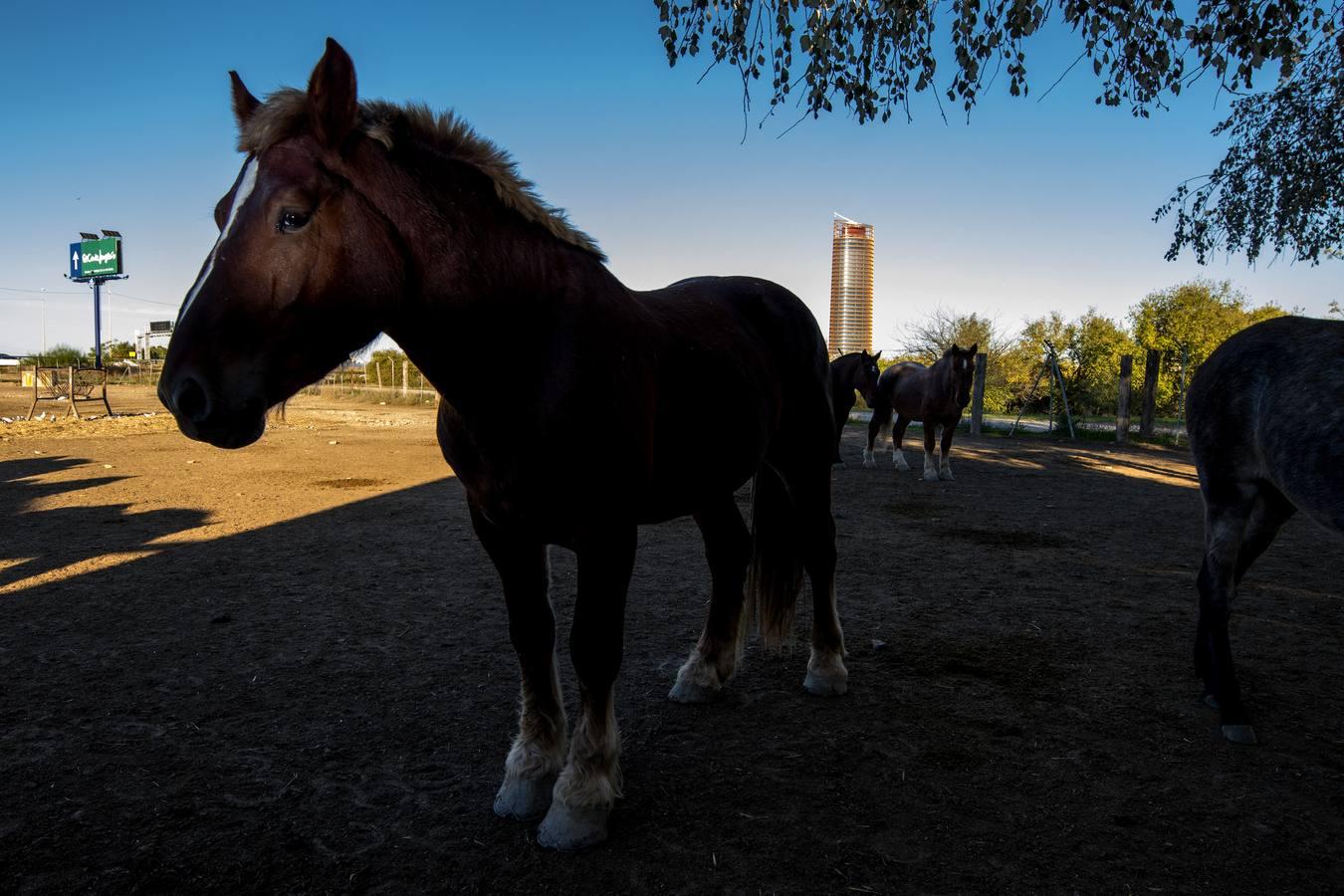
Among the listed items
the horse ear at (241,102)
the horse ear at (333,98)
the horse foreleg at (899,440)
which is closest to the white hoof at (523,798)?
the horse ear at (333,98)

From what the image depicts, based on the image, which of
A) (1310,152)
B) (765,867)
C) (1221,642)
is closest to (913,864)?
(765,867)

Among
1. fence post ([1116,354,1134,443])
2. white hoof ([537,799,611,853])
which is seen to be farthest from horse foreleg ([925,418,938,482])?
white hoof ([537,799,611,853])

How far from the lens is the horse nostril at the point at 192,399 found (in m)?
1.54

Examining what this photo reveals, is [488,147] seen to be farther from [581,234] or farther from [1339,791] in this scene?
[1339,791]

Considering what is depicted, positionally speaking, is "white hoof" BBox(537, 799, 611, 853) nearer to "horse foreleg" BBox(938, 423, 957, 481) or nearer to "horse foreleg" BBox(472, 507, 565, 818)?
"horse foreleg" BBox(472, 507, 565, 818)

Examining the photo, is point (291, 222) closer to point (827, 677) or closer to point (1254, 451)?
point (827, 677)

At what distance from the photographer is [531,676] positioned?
259cm

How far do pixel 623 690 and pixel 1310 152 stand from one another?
34.8 feet

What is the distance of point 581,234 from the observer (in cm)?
229

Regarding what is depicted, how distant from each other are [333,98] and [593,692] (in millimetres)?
1835

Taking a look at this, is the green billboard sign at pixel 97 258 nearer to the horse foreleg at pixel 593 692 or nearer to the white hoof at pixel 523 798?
the white hoof at pixel 523 798

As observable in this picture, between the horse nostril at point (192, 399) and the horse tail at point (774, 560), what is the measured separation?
2539 mm

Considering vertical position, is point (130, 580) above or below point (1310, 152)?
below

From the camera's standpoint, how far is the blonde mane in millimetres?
1718
